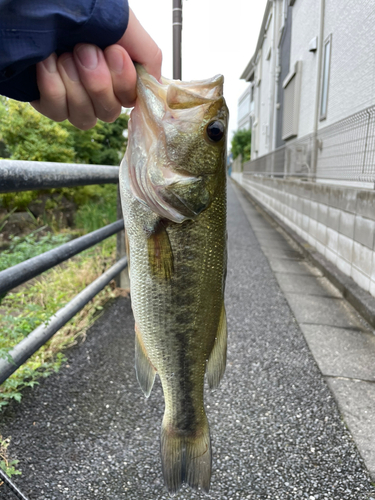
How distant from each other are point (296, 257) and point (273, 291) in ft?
7.61

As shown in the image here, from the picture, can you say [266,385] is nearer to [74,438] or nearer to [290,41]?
[74,438]

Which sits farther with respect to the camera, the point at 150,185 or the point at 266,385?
the point at 266,385

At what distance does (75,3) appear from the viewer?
100cm

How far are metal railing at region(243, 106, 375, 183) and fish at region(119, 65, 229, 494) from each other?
3.90 meters

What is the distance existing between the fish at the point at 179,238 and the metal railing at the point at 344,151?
3896 mm

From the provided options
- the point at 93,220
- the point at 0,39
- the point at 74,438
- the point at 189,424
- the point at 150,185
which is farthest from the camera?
the point at 93,220

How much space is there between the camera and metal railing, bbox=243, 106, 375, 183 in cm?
486

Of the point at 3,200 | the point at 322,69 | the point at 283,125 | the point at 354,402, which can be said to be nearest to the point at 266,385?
the point at 354,402

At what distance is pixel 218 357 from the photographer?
153 cm

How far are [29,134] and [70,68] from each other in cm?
734

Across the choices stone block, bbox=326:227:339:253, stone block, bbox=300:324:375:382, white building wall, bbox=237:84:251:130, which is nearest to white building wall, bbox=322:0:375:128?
stone block, bbox=326:227:339:253

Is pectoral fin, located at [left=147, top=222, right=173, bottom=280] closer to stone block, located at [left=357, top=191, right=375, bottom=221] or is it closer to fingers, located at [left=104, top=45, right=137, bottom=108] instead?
fingers, located at [left=104, top=45, right=137, bottom=108]

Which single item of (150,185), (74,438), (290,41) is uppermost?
(290,41)

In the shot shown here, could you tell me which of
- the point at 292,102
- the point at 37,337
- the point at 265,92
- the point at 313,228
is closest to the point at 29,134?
the point at 313,228
